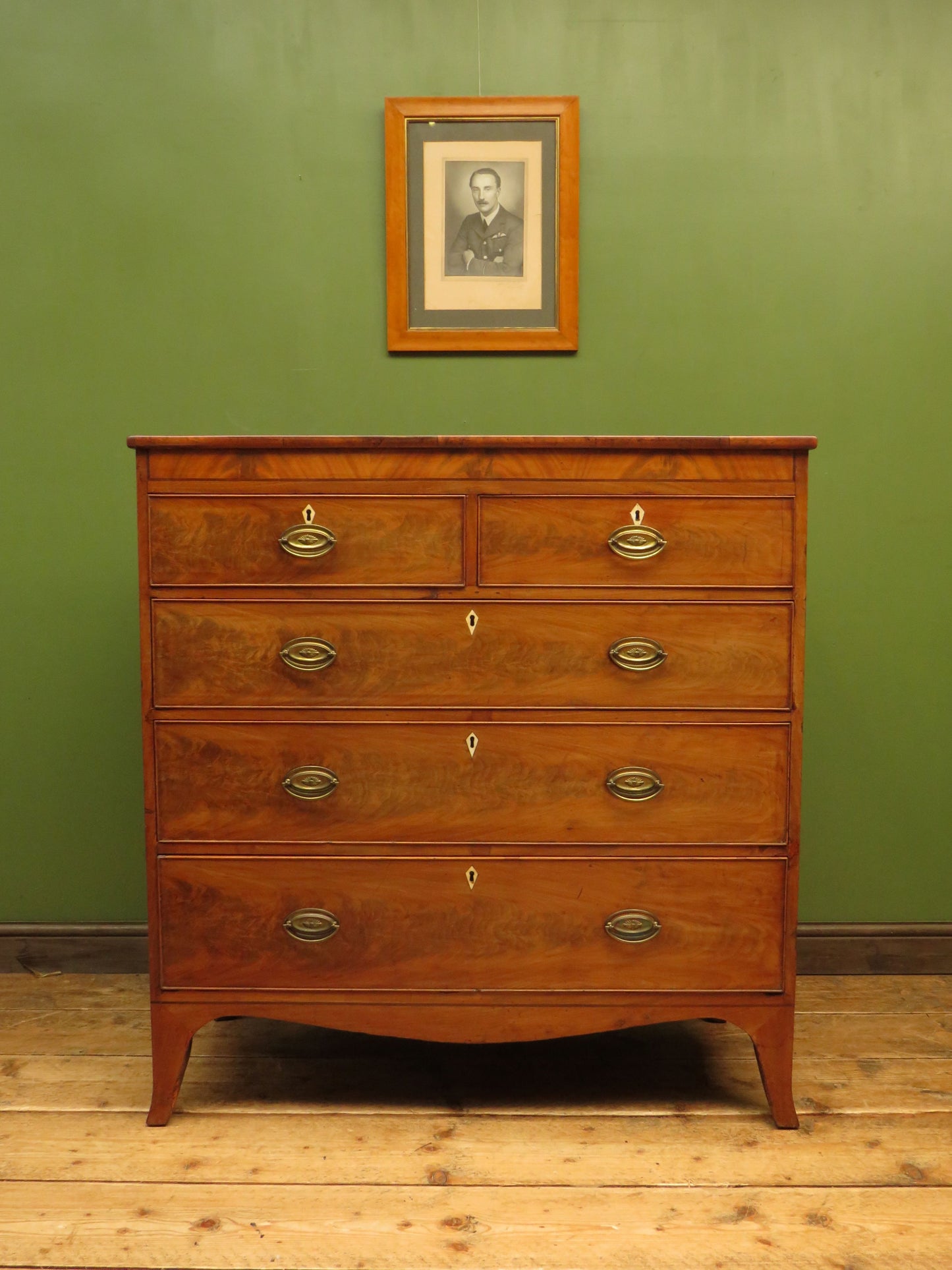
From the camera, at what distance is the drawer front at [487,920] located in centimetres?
166

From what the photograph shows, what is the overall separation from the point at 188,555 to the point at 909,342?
70.1 inches

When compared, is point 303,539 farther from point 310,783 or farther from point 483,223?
point 483,223

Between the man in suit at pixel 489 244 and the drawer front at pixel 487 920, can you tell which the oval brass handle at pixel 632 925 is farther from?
the man in suit at pixel 489 244

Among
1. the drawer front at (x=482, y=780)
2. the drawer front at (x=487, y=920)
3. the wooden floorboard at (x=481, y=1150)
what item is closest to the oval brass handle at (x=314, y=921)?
the drawer front at (x=487, y=920)

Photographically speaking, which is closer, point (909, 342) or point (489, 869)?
point (489, 869)

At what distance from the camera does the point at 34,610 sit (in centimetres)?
231

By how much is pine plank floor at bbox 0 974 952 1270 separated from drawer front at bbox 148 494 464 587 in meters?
0.99

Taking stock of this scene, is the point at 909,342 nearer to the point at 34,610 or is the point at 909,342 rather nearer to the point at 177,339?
the point at 177,339

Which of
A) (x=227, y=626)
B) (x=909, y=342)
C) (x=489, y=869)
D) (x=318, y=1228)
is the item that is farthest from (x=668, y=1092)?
(x=909, y=342)

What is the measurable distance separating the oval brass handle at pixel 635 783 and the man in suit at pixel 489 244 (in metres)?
1.27

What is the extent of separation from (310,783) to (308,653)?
23cm

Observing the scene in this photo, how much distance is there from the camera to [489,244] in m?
2.24

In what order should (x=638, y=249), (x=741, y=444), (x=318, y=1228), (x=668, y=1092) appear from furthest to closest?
(x=638, y=249) → (x=668, y=1092) → (x=741, y=444) → (x=318, y=1228)

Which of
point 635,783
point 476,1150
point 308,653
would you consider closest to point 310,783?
point 308,653
